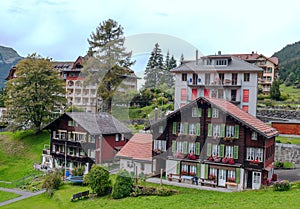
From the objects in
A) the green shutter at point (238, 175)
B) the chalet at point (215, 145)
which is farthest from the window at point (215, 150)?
the green shutter at point (238, 175)

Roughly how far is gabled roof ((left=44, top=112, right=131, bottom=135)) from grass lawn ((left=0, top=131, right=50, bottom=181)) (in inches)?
249

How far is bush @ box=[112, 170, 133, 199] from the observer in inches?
1004

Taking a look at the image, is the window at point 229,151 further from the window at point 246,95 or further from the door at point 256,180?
the window at point 246,95

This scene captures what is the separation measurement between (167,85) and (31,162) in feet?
82.8

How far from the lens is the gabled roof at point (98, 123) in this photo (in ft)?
119

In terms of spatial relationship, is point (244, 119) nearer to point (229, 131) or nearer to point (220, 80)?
point (229, 131)

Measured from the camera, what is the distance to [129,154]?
31.8 meters

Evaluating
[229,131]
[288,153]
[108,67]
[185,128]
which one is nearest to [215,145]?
[229,131]

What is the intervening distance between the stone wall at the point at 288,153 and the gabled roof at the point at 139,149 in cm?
1211

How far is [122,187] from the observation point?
1008 inches

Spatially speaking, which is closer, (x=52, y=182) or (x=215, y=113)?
(x=215, y=113)

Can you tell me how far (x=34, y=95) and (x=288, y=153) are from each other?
32.4 m

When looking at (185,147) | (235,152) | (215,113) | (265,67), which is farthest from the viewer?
(265,67)

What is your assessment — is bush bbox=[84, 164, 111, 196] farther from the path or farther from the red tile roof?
the red tile roof
